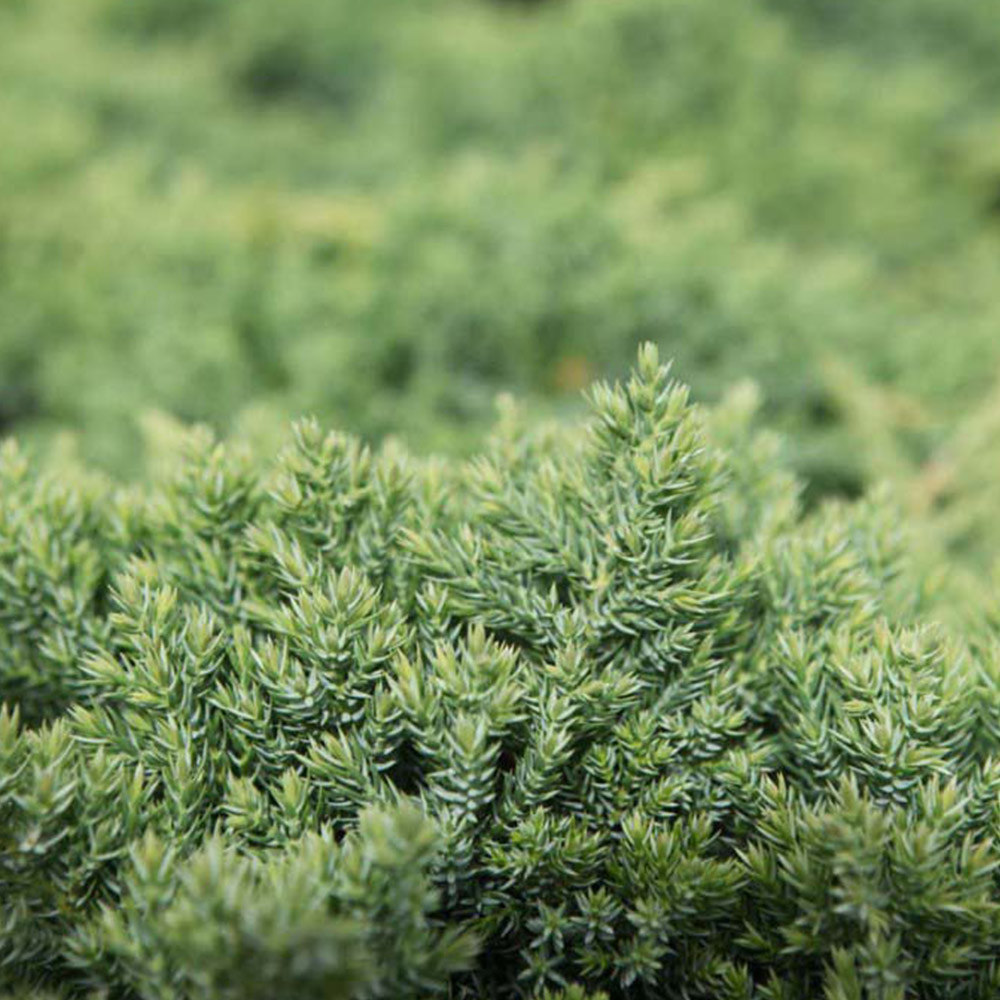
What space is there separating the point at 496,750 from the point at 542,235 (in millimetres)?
1236

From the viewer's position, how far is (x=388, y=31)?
3.48 meters

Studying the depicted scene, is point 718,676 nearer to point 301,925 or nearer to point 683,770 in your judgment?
point 683,770

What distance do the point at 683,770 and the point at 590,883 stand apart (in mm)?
125

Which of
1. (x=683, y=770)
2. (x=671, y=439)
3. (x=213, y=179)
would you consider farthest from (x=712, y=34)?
(x=683, y=770)

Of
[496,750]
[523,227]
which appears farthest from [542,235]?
[496,750]

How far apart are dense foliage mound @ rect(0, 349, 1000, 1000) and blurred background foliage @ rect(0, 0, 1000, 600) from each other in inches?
19.4

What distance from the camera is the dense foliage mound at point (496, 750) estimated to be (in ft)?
2.52

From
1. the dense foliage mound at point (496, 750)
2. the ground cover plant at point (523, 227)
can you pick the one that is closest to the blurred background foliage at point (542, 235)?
the ground cover plant at point (523, 227)

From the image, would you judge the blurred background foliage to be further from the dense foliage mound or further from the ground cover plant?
the dense foliage mound

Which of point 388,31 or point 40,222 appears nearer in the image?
point 40,222

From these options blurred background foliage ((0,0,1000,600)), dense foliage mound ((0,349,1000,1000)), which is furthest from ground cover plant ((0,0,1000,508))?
dense foliage mound ((0,349,1000,1000))

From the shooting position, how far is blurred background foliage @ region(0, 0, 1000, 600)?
1785 mm

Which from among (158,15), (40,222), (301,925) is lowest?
(301,925)

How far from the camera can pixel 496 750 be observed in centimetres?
83
